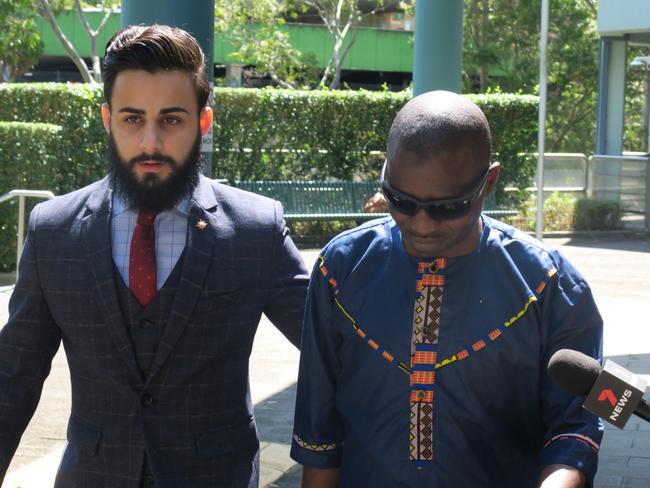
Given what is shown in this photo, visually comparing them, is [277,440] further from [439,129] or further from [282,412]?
[439,129]

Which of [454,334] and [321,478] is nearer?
[454,334]

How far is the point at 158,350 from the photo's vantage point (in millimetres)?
2922

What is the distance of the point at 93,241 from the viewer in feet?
9.91

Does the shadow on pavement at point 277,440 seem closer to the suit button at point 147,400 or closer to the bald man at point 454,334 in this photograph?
the suit button at point 147,400

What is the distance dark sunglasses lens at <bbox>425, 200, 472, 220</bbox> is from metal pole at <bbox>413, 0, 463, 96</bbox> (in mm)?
7431

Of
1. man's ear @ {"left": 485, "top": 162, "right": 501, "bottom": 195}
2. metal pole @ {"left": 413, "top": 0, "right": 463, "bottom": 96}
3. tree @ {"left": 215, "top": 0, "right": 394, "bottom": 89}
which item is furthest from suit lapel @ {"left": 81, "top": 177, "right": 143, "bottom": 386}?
tree @ {"left": 215, "top": 0, "right": 394, "bottom": 89}

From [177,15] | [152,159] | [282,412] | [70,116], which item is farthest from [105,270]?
[70,116]

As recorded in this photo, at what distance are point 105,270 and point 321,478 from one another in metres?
0.81

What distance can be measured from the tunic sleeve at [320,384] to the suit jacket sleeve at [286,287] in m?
0.52

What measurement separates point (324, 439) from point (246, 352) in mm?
541

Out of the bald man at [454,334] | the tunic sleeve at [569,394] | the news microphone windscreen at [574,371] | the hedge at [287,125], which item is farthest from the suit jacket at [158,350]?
the hedge at [287,125]

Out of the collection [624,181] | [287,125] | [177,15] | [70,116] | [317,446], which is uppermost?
[177,15]

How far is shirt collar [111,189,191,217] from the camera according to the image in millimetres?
3072

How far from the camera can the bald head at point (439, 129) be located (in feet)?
7.77
